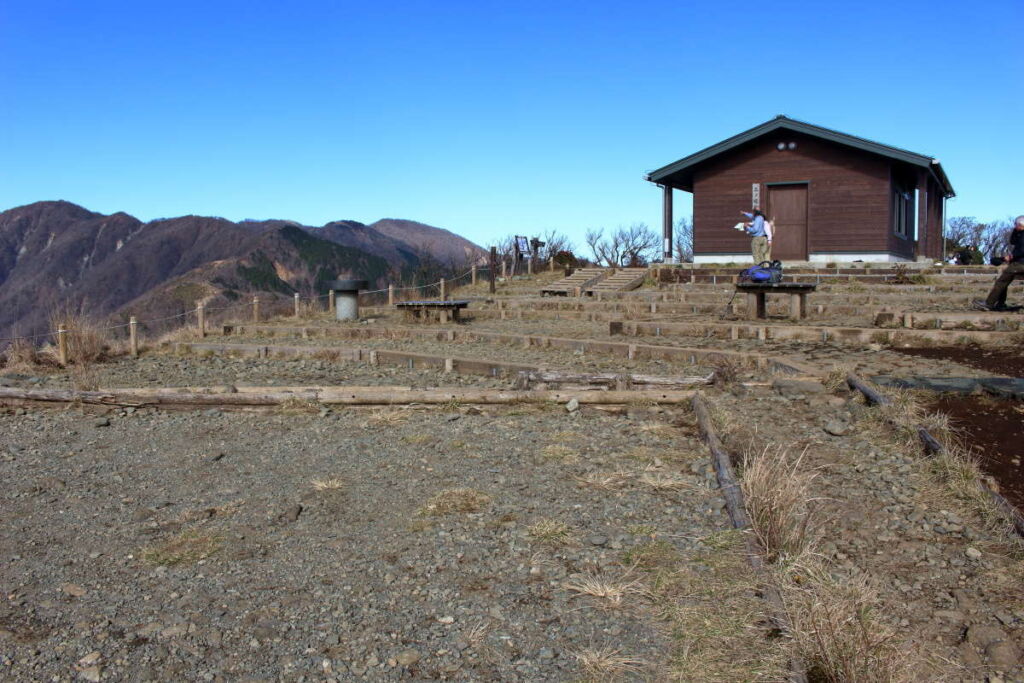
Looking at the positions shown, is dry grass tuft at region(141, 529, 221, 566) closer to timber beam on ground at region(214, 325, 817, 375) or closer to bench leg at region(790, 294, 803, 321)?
A: timber beam on ground at region(214, 325, 817, 375)

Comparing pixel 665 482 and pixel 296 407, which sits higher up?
pixel 296 407

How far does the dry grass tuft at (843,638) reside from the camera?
2.59 metres

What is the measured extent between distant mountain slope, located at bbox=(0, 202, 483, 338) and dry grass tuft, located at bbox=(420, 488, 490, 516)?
120ft

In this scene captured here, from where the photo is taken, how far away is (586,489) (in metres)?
4.96

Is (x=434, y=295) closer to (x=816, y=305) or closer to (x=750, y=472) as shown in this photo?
(x=816, y=305)

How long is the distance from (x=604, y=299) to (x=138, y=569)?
15.6m

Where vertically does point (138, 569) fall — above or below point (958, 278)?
below

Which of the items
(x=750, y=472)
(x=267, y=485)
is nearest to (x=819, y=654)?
(x=750, y=472)

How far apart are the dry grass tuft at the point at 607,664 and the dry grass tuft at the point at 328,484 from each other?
8.50ft

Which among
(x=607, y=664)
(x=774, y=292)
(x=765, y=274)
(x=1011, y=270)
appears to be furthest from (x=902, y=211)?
(x=607, y=664)

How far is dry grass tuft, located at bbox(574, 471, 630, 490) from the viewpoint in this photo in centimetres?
502

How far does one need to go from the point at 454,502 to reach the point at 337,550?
2.68ft

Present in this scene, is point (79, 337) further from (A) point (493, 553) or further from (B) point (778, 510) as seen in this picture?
(B) point (778, 510)

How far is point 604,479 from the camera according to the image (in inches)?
201
